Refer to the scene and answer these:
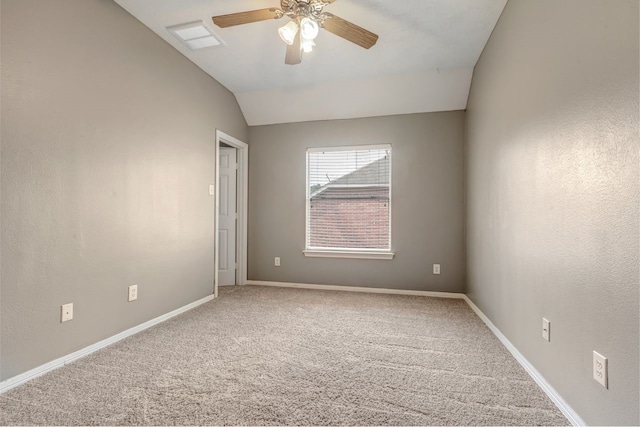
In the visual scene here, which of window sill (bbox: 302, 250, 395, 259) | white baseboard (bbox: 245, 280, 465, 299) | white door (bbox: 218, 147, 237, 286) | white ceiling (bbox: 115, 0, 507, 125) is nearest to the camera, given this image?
white ceiling (bbox: 115, 0, 507, 125)

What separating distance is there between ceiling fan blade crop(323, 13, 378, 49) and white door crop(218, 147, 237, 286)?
2.65 metres

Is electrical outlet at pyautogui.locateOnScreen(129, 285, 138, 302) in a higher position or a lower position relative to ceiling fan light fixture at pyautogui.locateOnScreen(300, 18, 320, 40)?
lower

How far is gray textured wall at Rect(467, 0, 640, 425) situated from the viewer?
115 cm

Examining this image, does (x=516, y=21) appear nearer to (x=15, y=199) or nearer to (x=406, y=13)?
(x=406, y=13)

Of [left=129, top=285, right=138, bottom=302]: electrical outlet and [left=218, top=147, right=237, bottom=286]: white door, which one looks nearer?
[left=129, top=285, right=138, bottom=302]: electrical outlet

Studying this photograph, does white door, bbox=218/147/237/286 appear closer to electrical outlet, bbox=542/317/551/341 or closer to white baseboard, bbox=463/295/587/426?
white baseboard, bbox=463/295/587/426

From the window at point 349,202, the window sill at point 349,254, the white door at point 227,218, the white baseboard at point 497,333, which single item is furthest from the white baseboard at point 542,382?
the white door at point 227,218

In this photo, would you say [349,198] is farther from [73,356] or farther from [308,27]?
[73,356]

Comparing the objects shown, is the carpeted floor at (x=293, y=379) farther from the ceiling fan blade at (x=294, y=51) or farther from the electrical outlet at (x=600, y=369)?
the ceiling fan blade at (x=294, y=51)

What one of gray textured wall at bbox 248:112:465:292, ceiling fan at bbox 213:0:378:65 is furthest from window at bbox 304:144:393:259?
ceiling fan at bbox 213:0:378:65

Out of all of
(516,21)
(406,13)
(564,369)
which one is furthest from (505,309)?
(406,13)

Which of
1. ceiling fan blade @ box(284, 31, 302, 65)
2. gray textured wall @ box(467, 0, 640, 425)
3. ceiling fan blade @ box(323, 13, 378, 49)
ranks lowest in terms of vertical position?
gray textured wall @ box(467, 0, 640, 425)

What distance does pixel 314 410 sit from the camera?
5.11ft

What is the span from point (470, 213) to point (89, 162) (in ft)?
12.0
